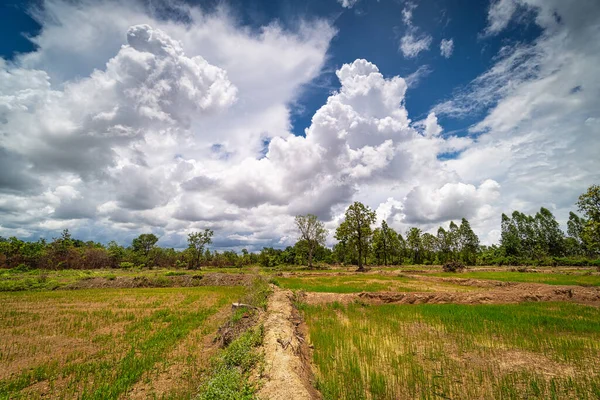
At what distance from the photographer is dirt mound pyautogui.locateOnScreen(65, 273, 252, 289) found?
118ft

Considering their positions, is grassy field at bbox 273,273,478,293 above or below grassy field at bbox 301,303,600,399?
below

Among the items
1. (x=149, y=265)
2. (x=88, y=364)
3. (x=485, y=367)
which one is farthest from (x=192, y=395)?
(x=149, y=265)

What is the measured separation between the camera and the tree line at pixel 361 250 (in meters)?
62.2

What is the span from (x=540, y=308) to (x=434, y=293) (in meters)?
6.38

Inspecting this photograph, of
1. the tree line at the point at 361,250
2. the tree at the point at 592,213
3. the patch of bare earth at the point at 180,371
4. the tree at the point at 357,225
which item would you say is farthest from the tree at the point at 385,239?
the patch of bare earth at the point at 180,371

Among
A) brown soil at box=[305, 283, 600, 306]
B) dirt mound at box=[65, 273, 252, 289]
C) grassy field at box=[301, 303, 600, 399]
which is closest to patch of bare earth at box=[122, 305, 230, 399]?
grassy field at box=[301, 303, 600, 399]

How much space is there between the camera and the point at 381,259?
108m

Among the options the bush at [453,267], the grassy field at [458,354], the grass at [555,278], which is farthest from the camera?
the bush at [453,267]

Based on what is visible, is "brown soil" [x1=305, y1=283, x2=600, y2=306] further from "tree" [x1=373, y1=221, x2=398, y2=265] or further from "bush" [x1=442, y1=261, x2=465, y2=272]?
"tree" [x1=373, y1=221, x2=398, y2=265]

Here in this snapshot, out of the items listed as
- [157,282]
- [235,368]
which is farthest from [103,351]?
[157,282]

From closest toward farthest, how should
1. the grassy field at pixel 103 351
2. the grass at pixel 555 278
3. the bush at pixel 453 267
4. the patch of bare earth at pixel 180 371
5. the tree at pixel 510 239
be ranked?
the patch of bare earth at pixel 180 371 → the grassy field at pixel 103 351 → the grass at pixel 555 278 → the bush at pixel 453 267 → the tree at pixel 510 239

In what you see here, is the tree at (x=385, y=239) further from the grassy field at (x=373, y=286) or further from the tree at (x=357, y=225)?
the grassy field at (x=373, y=286)

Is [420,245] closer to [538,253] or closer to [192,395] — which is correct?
[538,253]

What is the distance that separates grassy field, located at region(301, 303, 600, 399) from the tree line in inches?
1727
